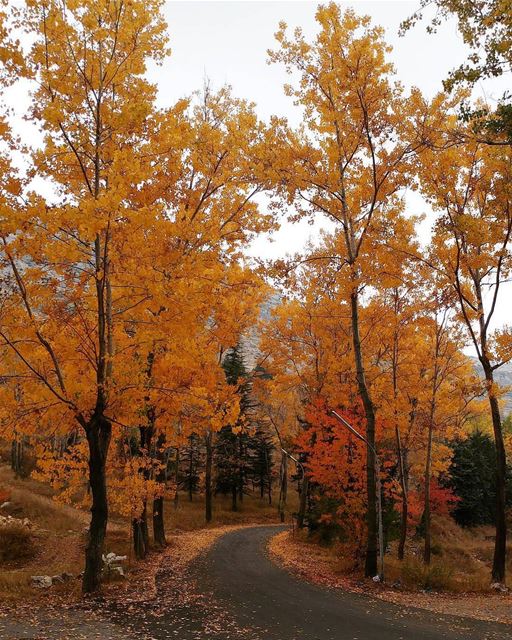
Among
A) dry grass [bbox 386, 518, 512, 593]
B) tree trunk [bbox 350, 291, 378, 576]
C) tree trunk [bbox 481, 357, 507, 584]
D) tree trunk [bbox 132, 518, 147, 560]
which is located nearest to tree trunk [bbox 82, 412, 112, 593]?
tree trunk [bbox 132, 518, 147, 560]

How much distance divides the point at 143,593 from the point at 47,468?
3296 millimetres

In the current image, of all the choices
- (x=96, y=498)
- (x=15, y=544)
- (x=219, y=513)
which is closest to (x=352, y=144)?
(x=96, y=498)

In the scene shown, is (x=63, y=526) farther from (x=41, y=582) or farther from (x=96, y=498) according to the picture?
(x=96, y=498)

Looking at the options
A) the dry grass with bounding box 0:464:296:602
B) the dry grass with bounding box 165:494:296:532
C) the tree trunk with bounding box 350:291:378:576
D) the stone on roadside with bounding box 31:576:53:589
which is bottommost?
the dry grass with bounding box 165:494:296:532

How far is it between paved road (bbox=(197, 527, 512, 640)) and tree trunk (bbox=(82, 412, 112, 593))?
2581 mm

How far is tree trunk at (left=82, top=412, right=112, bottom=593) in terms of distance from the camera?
905 centimetres

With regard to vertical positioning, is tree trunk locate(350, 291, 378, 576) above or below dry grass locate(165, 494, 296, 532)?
above

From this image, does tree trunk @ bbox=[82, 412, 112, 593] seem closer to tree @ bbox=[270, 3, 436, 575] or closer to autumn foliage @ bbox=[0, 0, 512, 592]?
autumn foliage @ bbox=[0, 0, 512, 592]

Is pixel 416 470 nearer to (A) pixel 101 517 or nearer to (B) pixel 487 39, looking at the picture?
(A) pixel 101 517

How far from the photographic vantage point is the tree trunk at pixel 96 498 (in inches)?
356

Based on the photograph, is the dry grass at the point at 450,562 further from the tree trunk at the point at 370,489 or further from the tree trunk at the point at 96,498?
the tree trunk at the point at 96,498

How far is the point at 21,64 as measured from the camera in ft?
25.6

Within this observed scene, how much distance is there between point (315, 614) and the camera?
8.91 meters

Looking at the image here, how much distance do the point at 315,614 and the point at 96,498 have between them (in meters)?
4.72
